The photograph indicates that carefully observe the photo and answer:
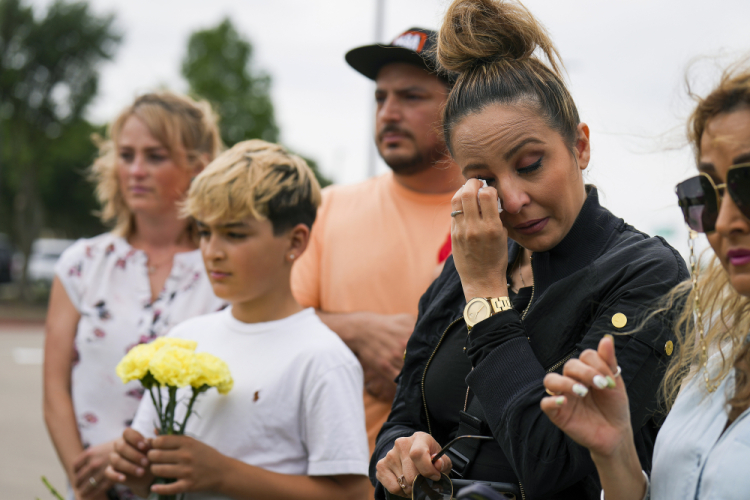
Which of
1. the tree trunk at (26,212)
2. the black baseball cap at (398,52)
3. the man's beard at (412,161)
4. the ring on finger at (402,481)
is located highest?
the black baseball cap at (398,52)

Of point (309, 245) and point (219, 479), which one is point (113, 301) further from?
point (219, 479)

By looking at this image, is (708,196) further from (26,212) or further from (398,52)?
(26,212)

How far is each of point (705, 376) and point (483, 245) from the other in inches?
21.9

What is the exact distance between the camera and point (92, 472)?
9.42 feet

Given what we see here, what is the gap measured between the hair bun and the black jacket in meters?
0.43

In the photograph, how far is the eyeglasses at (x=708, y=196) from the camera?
1.21 metres

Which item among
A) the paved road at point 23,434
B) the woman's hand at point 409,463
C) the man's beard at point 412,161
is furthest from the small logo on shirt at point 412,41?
the paved road at point 23,434

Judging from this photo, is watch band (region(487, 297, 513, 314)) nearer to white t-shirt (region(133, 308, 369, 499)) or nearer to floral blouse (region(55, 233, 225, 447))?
white t-shirt (region(133, 308, 369, 499))

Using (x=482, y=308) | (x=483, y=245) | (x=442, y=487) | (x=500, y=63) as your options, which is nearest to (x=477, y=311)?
(x=482, y=308)

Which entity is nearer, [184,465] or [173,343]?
[184,465]

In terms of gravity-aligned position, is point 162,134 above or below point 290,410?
above

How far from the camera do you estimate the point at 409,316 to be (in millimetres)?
2824

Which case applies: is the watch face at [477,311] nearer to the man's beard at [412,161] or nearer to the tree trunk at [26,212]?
the man's beard at [412,161]

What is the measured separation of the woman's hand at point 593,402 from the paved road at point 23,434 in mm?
5308
